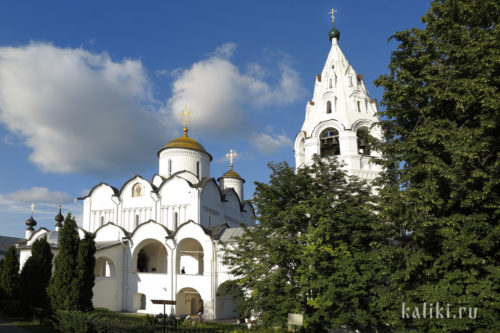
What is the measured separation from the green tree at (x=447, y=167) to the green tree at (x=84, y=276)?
10513mm

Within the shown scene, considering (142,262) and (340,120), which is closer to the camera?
(340,120)

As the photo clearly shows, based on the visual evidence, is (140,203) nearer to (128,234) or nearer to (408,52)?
(128,234)

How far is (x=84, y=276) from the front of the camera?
1499 centimetres

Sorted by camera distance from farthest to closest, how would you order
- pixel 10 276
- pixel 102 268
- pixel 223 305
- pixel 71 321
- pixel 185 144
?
pixel 185 144 < pixel 102 268 < pixel 223 305 < pixel 10 276 < pixel 71 321

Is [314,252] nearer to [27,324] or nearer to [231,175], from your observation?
[27,324]

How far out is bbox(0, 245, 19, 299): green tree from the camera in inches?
824

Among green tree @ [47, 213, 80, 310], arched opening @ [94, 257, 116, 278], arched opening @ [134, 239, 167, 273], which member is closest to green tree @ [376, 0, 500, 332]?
green tree @ [47, 213, 80, 310]

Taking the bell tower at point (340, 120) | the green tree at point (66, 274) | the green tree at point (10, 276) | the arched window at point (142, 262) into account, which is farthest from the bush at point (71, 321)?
the arched window at point (142, 262)

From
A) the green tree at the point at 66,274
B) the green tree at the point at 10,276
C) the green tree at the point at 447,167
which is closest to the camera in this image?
the green tree at the point at 447,167

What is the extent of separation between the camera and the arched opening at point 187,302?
23188 mm

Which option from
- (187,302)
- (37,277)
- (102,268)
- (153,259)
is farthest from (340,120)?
(102,268)

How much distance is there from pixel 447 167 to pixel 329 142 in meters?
9.22

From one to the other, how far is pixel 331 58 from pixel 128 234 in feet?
51.0

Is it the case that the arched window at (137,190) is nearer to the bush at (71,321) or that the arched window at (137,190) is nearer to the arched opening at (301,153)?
the arched opening at (301,153)
